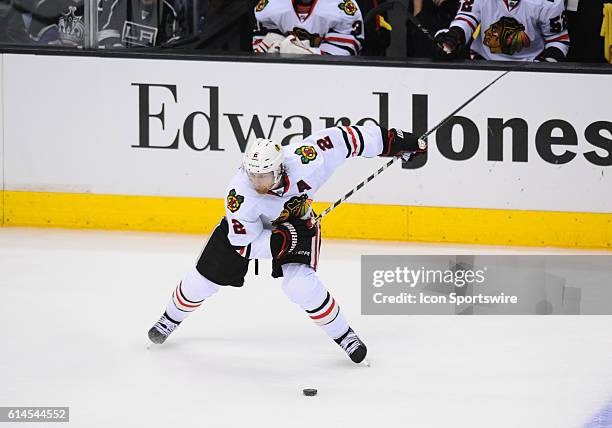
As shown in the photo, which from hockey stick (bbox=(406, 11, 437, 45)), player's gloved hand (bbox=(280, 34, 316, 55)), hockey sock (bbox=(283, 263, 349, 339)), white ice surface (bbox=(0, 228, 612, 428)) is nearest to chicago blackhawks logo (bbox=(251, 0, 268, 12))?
player's gloved hand (bbox=(280, 34, 316, 55))

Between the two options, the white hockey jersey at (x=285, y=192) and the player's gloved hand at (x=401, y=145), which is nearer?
the white hockey jersey at (x=285, y=192)

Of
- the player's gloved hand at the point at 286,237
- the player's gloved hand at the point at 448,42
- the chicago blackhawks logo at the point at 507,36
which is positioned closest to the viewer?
the player's gloved hand at the point at 286,237

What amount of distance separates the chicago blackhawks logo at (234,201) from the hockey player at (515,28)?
2.36 meters

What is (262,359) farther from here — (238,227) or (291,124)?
(291,124)

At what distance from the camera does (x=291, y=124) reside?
244 inches

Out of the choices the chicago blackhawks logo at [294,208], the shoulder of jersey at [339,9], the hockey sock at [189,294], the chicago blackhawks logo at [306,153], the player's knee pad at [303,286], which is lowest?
the hockey sock at [189,294]

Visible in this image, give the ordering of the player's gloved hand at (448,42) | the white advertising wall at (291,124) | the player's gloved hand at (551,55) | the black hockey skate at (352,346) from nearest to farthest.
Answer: the black hockey skate at (352,346), the white advertising wall at (291,124), the player's gloved hand at (448,42), the player's gloved hand at (551,55)

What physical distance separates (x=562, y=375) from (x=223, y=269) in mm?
1190

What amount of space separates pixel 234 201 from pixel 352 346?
24.9 inches

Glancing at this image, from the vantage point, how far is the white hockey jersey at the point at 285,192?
14.0 feet

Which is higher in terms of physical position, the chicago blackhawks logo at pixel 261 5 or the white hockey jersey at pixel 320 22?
the chicago blackhawks logo at pixel 261 5

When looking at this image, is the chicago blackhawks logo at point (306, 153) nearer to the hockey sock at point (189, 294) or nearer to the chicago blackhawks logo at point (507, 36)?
the hockey sock at point (189, 294)

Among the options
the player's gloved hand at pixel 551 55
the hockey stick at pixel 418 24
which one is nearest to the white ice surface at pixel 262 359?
the hockey stick at pixel 418 24

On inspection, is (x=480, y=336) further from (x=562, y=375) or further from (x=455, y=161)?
(x=455, y=161)
